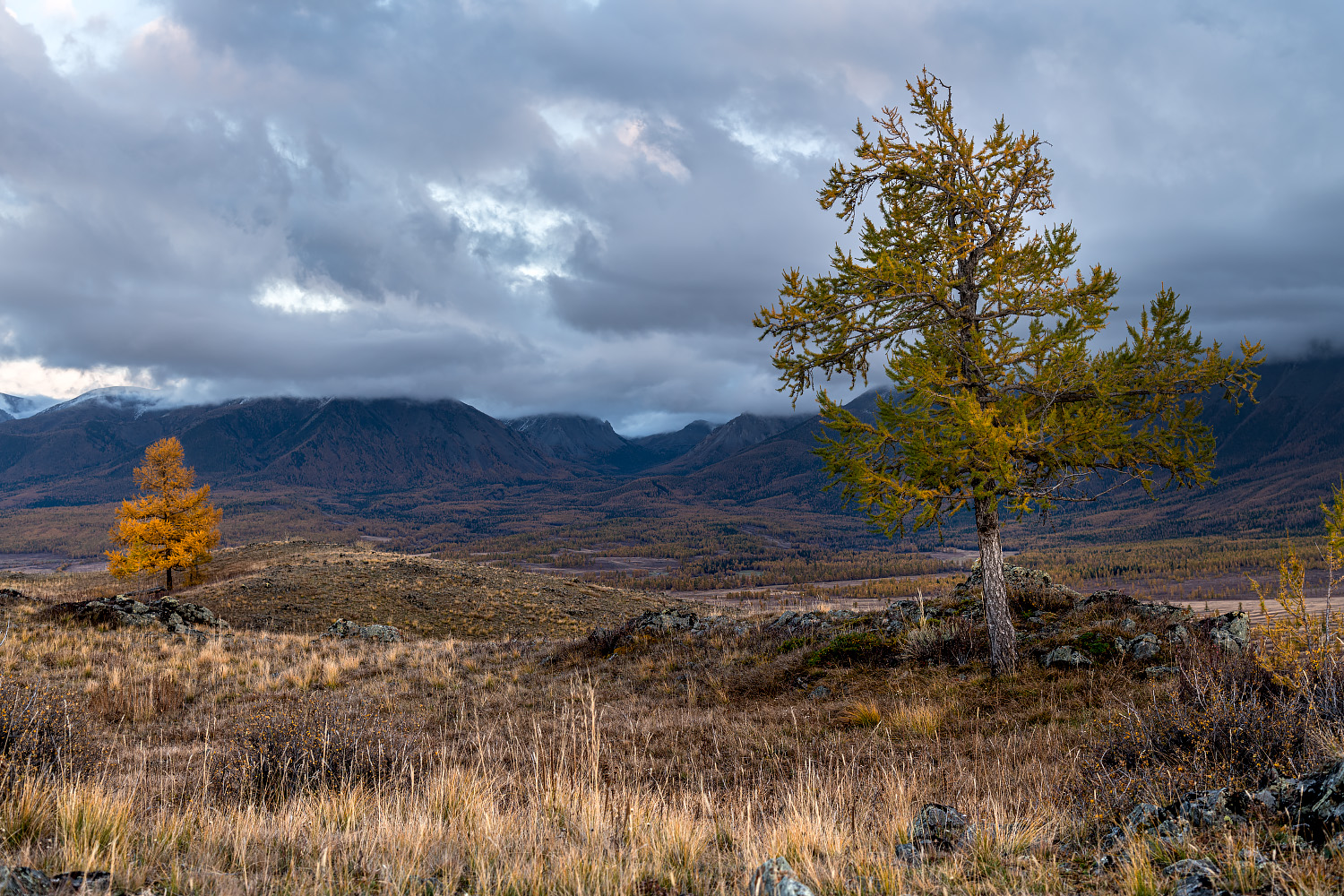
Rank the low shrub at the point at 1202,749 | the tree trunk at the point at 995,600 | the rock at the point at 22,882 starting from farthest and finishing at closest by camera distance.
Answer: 1. the tree trunk at the point at 995,600
2. the low shrub at the point at 1202,749
3. the rock at the point at 22,882

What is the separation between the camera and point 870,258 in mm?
10297

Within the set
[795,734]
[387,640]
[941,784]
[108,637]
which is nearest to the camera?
[941,784]

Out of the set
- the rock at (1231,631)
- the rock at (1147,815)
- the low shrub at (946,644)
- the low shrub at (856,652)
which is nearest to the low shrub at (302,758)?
the rock at (1147,815)

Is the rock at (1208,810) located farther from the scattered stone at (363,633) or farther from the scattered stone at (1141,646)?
the scattered stone at (363,633)

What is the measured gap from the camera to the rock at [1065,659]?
10102 mm

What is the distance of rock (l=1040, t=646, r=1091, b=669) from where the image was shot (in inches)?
398

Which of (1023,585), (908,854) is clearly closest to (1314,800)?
(908,854)

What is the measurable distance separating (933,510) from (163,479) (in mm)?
44425

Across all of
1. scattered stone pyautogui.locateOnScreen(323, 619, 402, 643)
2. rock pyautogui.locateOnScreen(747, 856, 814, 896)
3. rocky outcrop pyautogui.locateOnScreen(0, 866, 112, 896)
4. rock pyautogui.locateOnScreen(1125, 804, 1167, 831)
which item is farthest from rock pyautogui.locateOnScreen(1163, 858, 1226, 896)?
scattered stone pyautogui.locateOnScreen(323, 619, 402, 643)

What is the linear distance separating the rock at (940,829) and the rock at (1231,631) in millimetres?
8264

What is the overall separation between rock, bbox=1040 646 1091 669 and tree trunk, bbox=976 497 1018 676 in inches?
23.8

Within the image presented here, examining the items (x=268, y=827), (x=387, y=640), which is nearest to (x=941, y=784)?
(x=268, y=827)

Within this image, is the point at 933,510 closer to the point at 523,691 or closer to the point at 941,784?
the point at 941,784

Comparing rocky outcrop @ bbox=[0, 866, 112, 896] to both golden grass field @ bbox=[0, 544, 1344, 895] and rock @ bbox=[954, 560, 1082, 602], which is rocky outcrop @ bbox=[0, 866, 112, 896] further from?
rock @ bbox=[954, 560, 1082, 602]
